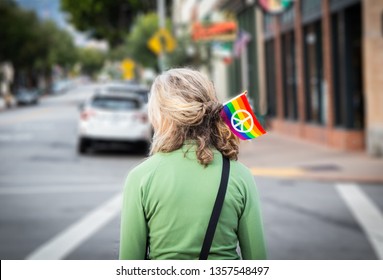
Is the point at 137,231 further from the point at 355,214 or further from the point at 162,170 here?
the point at 355,214

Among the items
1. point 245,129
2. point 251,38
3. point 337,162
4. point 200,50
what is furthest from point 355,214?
point 200,50

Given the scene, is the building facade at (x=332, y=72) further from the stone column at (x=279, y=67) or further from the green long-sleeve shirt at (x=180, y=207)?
the green long-sleeve shirt at (x=180, y=207)

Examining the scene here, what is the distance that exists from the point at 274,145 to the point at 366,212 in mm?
10805

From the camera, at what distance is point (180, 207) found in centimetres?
261

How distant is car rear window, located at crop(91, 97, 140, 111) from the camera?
1939 cm

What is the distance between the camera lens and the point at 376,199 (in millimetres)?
11602

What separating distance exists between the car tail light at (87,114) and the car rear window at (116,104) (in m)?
0.23

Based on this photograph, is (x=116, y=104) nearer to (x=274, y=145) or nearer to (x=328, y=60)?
(x=274, y=145)

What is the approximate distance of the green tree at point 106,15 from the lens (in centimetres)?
6393

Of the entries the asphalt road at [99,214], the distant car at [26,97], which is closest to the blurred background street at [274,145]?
the asphalt road at [99,214]

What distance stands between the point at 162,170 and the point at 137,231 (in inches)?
8.9

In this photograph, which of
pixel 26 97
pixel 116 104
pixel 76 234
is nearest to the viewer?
pixel 76 234

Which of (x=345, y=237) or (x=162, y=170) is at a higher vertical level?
(x=162, y=170)

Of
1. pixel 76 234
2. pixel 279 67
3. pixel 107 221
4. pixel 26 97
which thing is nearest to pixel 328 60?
pixel 279 67
